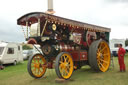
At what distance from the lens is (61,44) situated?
620cm

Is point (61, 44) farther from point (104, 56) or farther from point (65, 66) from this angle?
point (104, 56)

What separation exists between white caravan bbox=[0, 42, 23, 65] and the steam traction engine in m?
6.55

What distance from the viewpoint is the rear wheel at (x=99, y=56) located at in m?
6.56

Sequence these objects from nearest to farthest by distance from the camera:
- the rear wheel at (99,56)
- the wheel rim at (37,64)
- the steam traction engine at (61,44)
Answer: the steam traction engine at (61,44) < the wheel rim at (37,64) < the rear wheel at (99,56)

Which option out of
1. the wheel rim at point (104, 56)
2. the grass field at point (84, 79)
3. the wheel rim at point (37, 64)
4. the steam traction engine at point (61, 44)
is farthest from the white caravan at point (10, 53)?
the wheel rim at point (104, 56)

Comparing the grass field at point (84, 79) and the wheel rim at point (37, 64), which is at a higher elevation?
the wheel rim at point (37, 64)

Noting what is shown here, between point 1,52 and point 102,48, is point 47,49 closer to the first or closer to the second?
point 102,48

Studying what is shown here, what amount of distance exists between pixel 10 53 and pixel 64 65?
896 centimetres

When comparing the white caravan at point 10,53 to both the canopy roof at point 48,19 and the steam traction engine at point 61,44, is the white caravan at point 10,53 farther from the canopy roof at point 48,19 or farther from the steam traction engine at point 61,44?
the canopy roof at point 48,19

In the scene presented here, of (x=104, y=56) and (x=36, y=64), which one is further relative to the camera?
(x=104, y=56)

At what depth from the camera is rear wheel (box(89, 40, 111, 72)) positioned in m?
6.56

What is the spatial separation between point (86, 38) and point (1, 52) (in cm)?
786

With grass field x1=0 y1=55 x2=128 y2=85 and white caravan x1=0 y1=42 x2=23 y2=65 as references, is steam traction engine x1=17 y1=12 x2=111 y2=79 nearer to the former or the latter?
grass field x1=0 y1=55 x2=128 y2=85

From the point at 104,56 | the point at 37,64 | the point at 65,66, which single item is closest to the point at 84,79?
the point at 65,66
